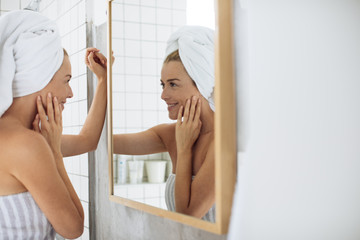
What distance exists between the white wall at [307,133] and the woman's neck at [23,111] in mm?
996

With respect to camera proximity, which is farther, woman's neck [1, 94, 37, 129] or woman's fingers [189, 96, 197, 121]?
woman's neck [1, 94, 37, 129]

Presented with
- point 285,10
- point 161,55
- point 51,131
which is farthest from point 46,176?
point 285,10

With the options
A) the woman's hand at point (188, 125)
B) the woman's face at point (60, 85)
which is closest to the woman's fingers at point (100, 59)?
the woman's face at point (60, 85)

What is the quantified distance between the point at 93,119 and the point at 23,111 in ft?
0.84

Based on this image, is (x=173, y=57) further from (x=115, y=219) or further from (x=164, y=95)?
(x=115, y=219)

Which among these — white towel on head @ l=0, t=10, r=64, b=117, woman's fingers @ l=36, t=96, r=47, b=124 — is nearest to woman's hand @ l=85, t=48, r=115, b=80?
white towel on head @ l=0, t=10, r=64, b=117

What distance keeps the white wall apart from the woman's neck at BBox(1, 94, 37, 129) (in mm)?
996

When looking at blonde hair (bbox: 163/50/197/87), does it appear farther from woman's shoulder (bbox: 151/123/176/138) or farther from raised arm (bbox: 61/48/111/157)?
raised arm (bbox: 61/48/111/157)

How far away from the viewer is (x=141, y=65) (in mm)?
1066

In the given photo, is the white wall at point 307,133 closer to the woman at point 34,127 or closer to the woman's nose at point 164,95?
the woman's nose at point 164,95

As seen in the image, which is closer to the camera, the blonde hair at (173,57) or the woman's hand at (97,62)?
the blonde hair at (173,57)

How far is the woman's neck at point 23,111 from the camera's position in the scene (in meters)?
1.29

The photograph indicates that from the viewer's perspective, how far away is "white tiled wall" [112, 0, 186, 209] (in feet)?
3.15

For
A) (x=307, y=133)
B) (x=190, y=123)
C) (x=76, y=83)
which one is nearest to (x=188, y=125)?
(x=190, y=123)
